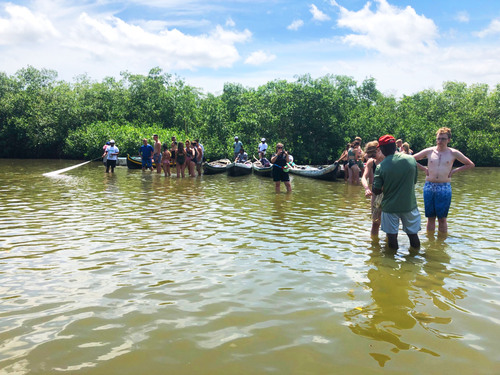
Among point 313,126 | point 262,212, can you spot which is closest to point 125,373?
point 262,212

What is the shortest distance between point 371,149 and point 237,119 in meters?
33.2

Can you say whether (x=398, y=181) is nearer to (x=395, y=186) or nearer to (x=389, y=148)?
(x=395, y=186)

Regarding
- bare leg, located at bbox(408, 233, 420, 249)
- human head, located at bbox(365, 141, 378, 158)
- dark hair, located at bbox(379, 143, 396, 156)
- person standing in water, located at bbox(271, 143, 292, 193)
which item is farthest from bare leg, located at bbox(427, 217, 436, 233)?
person standing in water, located at bbox(271, 143, 292, 193)

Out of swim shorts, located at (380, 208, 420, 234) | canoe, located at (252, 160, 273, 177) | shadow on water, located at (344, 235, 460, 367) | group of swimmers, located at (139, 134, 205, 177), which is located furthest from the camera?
canoe, located at (252, 160, 273, 177)

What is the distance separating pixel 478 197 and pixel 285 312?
13014 mm

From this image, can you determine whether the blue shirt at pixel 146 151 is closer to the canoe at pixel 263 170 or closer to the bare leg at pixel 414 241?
the canoe at pixel 263 170

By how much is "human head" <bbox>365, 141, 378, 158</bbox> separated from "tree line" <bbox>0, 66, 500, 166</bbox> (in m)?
29.5

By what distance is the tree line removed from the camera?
37.9 meters

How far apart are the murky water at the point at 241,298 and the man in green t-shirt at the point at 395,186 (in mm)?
564

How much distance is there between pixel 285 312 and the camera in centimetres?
431

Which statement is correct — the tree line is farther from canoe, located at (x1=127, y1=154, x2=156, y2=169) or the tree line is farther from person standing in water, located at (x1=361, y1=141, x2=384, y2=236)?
person standing in water, located at (x1=361, y1=141, x2=384, y2=236)

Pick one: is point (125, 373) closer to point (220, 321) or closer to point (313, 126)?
point (220, 321)

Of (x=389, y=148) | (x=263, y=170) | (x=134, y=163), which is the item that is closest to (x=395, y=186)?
(x=389, y=148)

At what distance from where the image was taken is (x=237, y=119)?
40250mm
